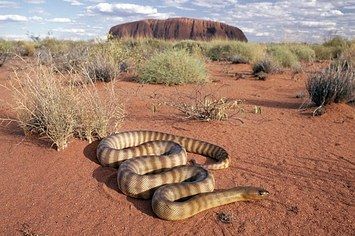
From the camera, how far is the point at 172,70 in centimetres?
1237

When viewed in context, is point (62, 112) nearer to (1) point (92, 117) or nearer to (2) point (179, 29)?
(1) point (92, 117)

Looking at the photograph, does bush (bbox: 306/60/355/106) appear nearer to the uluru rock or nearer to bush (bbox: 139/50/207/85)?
bush (bbox: 139/50/207/85)

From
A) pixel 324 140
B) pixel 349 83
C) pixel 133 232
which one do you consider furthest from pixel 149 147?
pixel 349 83

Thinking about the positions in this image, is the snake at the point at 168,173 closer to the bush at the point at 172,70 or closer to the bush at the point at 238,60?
the bush at the point at 172,70

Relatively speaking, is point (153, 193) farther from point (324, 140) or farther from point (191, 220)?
point (324, 140)

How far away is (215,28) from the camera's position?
74.1 m

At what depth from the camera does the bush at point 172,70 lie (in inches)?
482

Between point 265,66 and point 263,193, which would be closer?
point 263,193

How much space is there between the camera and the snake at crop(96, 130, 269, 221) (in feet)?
14.6

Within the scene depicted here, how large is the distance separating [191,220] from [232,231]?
0.47m

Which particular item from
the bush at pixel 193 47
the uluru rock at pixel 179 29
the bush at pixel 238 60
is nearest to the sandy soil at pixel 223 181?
the bush at pixel 193 47

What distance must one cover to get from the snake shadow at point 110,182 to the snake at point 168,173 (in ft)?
0.23

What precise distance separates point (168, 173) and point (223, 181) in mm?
771

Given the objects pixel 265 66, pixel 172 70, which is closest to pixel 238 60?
pixel 265 66
